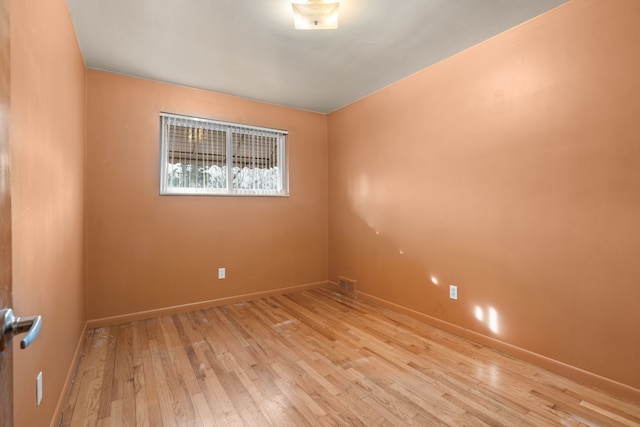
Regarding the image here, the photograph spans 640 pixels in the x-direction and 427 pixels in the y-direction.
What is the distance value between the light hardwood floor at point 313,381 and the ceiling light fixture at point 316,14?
96.5 inches

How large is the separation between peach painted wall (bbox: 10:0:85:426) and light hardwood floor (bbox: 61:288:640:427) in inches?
13.9

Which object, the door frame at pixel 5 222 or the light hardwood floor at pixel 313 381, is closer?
the door frame at pixel 5 222

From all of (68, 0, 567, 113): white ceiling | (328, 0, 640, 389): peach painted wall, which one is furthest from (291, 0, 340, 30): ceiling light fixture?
(328, 0, 640, 389): peach painted wall

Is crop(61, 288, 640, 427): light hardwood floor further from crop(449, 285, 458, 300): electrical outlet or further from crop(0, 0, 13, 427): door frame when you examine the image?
crop(0, 0, 13, 427): door frame

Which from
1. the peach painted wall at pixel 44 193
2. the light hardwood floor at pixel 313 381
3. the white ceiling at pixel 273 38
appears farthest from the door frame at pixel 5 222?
the white ceiling at pixel 273 38

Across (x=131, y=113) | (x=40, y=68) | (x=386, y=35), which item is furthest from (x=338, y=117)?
(x=40, y=68)

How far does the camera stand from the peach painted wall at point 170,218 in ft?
9.55

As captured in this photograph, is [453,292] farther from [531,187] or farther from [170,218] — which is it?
[170,218]

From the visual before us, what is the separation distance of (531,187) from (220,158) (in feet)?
10.2

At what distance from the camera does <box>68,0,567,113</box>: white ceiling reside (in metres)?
2.07

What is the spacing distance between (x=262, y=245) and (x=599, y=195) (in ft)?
10.6

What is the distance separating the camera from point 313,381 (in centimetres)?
200

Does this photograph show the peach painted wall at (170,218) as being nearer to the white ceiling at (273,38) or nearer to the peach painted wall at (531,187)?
the white ceiling at (273,38)

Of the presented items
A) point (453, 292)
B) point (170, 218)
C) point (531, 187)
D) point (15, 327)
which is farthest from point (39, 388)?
point (531, 187)
